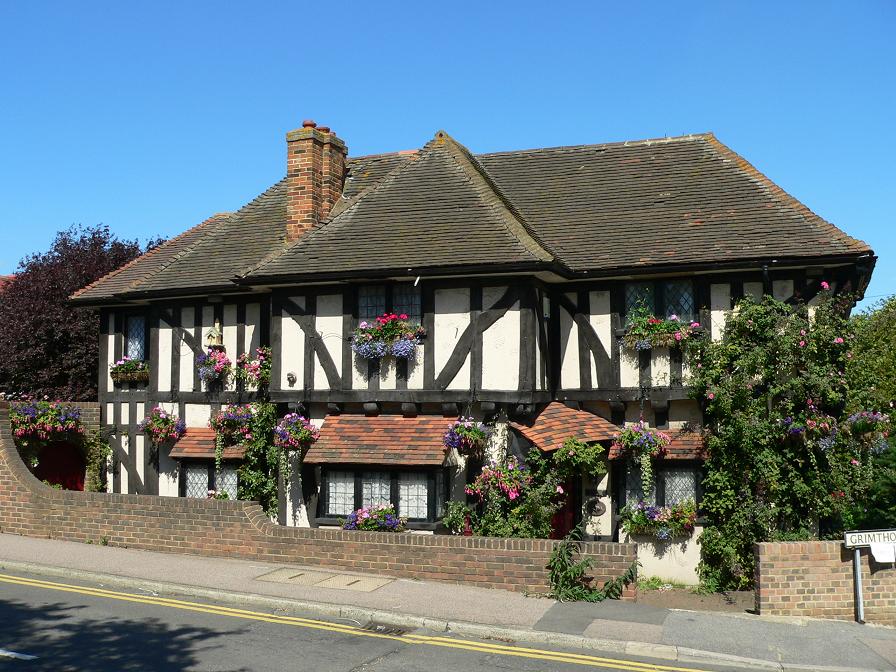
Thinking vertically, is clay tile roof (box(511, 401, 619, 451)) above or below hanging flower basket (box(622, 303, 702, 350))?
below

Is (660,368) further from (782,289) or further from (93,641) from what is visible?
(93,641)

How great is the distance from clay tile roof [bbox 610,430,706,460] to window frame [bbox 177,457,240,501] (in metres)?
6.93

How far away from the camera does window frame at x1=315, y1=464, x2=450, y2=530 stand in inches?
545

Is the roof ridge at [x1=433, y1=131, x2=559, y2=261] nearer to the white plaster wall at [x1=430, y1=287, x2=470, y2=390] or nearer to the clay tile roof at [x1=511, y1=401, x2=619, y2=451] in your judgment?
the white plaster wall at [x1=430, y1=287, x2=470, y2=390]

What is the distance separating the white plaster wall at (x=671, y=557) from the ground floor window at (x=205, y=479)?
7.35 meters

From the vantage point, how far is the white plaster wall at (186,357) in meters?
17.0

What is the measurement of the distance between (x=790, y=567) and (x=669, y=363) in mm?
4191

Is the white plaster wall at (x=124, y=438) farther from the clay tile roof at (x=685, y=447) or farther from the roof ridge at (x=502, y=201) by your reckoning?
the clay tile roof at (x=685, y=447)

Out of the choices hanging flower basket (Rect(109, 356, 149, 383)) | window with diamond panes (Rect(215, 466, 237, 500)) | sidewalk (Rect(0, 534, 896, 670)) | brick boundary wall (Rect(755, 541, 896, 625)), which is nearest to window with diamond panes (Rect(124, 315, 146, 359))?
hanging flower basket (Rect(109, 356, 149, 383))

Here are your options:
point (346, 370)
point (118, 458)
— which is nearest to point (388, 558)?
point (346, 370)

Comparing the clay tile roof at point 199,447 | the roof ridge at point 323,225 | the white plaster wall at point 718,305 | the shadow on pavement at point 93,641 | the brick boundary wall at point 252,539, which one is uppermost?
the roof ridge at point 323,225

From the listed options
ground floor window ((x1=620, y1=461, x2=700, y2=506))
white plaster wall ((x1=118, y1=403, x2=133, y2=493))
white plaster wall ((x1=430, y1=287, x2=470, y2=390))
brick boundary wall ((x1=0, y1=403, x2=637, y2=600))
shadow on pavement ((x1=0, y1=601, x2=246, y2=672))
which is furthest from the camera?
white plaster wall ((x1=118, y1=403, x2=133, y2=493))

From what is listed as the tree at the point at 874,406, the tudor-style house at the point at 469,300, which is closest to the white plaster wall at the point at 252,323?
the tudor-style house at the point at 469,300

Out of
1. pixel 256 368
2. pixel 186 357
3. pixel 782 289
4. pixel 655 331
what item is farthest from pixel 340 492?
pixel 782 289
